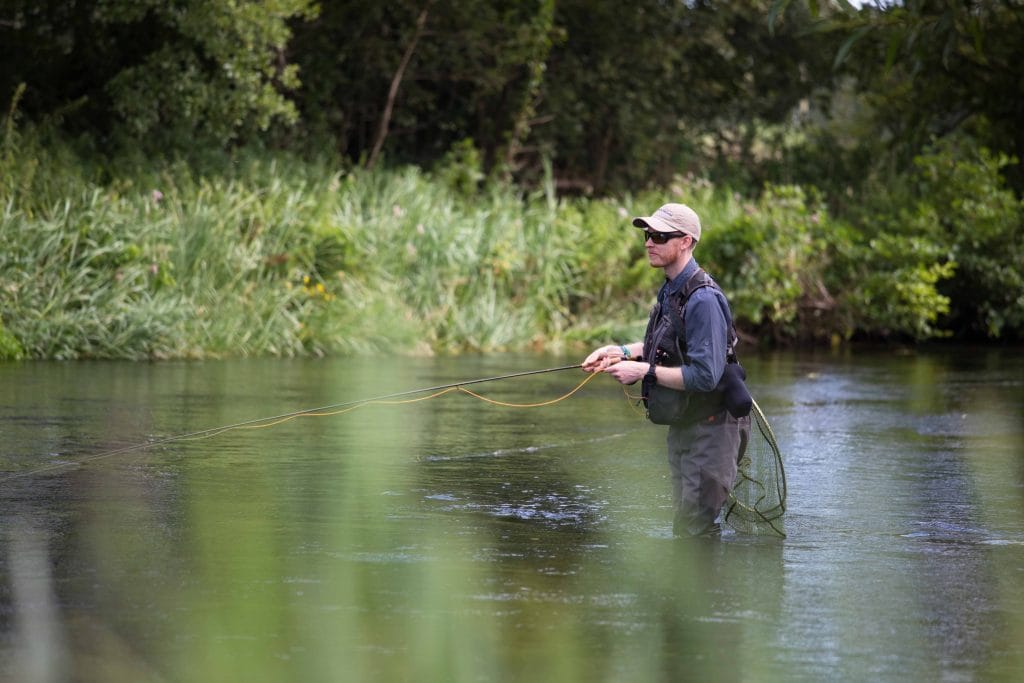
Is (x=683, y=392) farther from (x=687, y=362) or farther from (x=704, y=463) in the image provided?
(x=704, y=463)

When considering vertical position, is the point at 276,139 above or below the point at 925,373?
above

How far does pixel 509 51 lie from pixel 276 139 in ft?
13.3

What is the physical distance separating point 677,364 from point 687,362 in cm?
8

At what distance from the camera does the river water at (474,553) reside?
5.51m

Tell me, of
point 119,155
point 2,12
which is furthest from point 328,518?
point 2,12

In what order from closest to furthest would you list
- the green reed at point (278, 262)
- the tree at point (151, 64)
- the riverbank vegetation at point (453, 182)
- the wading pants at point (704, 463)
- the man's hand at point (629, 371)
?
the man's hand at point (629, 371)
the wading pants at point (704, 463)
the green reed at point (278, 262)
the riverbank vegetation at point (453, 182)
the tree at point (151, 64)

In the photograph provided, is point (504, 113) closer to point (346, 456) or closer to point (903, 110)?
point (903, 110)

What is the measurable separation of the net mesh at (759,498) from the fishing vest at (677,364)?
46 centimetres

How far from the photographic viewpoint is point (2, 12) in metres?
22.5

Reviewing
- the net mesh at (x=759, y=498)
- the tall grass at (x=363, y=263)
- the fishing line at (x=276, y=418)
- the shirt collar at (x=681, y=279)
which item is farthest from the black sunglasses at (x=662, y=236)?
the tall grass at (x=363, y=263)

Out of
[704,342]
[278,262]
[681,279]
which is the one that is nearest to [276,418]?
[681,279]

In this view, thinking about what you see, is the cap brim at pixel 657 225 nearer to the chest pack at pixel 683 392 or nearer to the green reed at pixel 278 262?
the chest pack at pixel 683 392

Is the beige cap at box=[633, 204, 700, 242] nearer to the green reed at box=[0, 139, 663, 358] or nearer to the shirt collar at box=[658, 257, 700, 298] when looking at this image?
the shirt collar at box=[658, 257, 700, 298]

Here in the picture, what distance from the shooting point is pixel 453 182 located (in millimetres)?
26281
